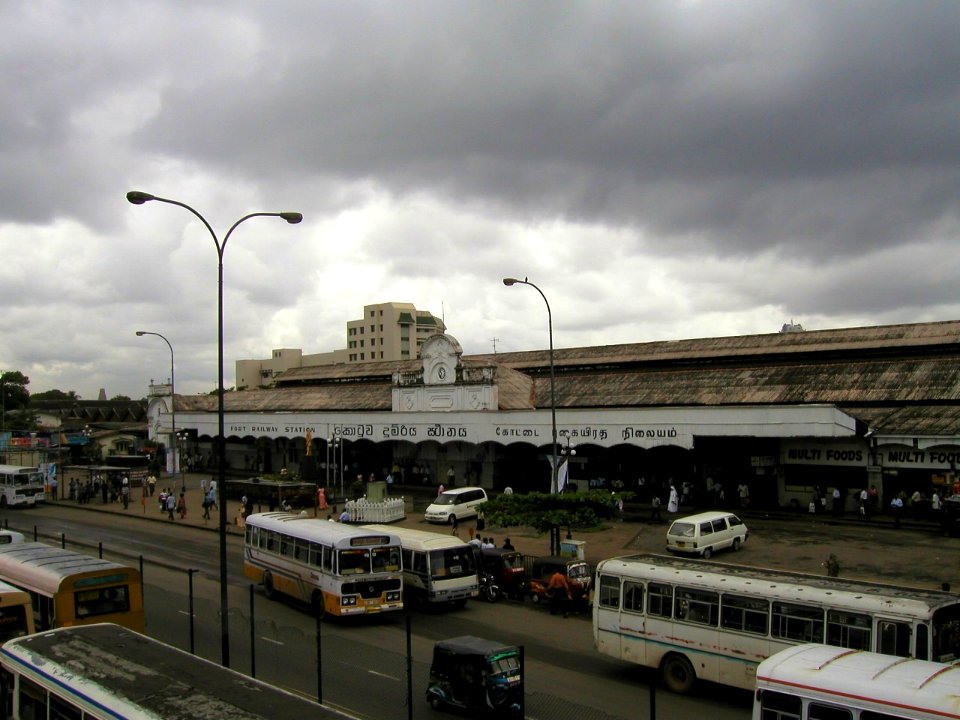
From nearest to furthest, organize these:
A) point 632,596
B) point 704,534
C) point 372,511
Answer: point 632,596, point 704,534, point 372,511

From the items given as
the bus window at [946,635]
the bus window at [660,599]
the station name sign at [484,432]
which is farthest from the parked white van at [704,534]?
the bus window at [946,635]

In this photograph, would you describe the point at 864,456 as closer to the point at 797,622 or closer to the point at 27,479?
the point at 797,622

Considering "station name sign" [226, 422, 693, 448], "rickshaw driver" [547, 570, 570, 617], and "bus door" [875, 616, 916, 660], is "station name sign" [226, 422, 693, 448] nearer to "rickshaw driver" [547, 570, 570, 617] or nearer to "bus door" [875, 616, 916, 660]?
"rickshaw driver" [547, 570, 570, 617]

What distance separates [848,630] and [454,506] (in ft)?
86.1

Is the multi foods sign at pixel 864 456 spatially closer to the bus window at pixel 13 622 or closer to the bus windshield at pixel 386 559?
the bus windshield at pixel 386 559

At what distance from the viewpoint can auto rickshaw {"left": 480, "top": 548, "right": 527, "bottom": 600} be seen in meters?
23.8

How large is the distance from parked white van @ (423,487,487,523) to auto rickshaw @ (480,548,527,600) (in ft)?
40.9

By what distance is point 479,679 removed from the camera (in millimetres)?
13367

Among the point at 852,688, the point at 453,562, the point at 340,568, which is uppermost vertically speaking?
the point at 852,688

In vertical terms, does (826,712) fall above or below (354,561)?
above

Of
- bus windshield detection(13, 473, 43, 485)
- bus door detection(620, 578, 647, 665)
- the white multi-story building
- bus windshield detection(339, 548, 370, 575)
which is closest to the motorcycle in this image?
bus windshield detection(339, 548, 370, 575)

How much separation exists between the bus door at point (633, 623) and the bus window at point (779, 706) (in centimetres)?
559

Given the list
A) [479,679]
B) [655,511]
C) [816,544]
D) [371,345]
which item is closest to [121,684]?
[479,679]

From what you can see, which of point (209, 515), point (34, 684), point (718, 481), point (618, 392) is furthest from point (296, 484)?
point (34, 684)
